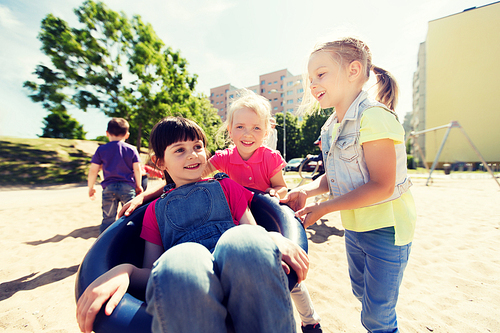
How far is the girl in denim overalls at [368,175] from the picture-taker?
1.04 m

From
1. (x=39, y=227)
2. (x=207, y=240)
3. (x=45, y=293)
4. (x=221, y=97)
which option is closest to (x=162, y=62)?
(x=39, y=227)

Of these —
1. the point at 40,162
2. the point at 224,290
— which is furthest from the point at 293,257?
the point at 40,162

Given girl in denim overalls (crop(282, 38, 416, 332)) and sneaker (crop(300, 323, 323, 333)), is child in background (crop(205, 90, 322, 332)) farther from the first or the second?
sneaker (crop(300, 323, 323, 333))

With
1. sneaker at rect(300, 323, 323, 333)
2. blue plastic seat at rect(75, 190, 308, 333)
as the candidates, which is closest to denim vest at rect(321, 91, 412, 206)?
blue plastic seat at rect(75, 190, 308, 333)

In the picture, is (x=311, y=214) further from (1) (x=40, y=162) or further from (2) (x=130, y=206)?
(1) (x=40, y=162)

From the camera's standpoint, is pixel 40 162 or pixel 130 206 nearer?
pixel 130 206

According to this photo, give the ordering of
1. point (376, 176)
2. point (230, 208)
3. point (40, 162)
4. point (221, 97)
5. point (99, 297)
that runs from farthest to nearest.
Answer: point (221, 97)
point (40, 162)
point (230, 208)
point (376, 176)
point (99, 297)

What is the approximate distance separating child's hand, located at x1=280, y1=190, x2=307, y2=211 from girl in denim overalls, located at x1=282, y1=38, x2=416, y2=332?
0.17 metres

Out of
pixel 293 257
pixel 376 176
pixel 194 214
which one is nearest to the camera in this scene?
pixel 293 257

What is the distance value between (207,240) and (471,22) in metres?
32.8

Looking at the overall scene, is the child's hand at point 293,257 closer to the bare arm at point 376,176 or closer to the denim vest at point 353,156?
the bare arm at point 376,176

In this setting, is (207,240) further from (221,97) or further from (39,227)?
(221,97)

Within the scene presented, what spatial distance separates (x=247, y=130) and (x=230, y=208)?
0.66 m

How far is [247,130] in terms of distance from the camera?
1.77 m
